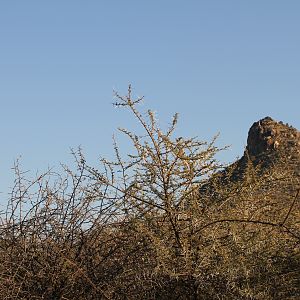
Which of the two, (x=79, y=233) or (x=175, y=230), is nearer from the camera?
(x=175, y=230)

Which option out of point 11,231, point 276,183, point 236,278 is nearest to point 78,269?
point 11,231

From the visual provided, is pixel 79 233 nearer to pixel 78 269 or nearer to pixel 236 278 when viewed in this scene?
pixel 78 269

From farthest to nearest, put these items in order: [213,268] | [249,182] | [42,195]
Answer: [42,195]
[249,182]
[213,268]

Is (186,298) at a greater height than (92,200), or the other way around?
(92,200)

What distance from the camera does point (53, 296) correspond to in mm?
6797

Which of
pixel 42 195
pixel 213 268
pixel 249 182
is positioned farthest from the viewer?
pixel 42 195

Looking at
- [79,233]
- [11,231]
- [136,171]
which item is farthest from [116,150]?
[11,231]

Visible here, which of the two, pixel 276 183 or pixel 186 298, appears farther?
pixel 276 183

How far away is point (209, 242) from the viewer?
626 centimetres

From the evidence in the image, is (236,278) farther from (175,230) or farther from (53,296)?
(53,296)

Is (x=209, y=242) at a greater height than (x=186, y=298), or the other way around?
(x=209, y=242)

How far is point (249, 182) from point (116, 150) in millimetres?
1370

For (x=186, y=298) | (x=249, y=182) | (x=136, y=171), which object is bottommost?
(x=186, y=298)

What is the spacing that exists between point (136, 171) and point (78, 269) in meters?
1.09
